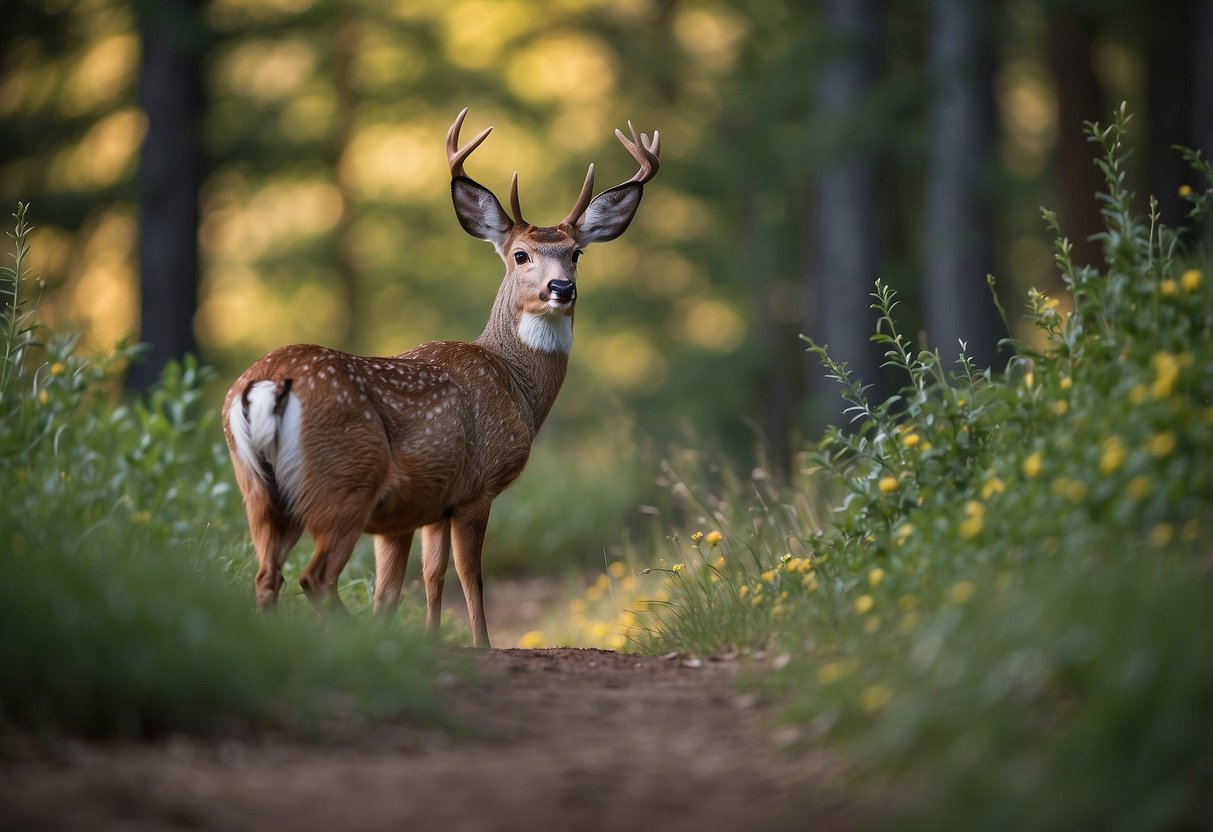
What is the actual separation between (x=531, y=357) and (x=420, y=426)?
1.26m

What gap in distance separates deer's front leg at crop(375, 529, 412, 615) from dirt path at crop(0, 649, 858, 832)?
194 cm

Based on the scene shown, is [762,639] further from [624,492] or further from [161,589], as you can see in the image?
[624,492]

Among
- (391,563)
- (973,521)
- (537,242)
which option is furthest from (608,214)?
(973,521)

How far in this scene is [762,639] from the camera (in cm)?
503

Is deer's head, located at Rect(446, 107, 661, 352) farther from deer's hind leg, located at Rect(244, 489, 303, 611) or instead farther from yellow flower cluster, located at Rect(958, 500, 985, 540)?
yellow flower cluster, located at Rect(958, 500, 985, 540)

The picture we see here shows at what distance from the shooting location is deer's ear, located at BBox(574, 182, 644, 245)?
24.3ft

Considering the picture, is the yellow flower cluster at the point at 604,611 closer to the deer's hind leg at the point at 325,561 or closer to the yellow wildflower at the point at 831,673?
the deer's hind leg at the point at 325,561

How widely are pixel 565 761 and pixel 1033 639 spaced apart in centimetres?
126

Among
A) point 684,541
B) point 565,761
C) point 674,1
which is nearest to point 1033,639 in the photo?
point 565,761

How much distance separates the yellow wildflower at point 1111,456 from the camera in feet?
13.0

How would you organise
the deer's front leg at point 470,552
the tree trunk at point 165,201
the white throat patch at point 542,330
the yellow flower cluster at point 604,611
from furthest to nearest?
the tree trunk at point 165,201
the yellow flower cluster at point 604,611
the white throat patch at point 542,330
the deer's front leg at point 470,552

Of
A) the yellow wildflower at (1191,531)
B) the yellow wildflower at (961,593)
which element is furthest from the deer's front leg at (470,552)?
the yellow wildflower at (1191,531)

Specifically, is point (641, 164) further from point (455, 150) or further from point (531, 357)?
point (531, 357)

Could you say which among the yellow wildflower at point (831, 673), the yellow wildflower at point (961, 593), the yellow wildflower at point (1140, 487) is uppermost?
the yellow wildflower at point (1140, 487)
